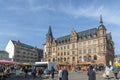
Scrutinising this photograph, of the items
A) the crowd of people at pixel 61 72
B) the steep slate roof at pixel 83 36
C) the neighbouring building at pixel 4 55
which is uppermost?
the steep slate roof at pixel 83 36

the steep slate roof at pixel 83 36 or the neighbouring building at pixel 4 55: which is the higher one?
the steep slate roof at pixel 83 36

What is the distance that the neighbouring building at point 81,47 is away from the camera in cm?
8146

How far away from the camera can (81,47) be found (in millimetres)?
91188

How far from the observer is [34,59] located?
13875 centimetres

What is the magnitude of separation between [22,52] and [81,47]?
48.6 meters

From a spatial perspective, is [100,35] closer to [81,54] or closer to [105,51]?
[105,51]

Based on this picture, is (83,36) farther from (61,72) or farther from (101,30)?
(61,72)

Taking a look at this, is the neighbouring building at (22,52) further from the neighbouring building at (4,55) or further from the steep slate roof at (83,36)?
the steep slate roof at (83,36)

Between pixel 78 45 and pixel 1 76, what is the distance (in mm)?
71575

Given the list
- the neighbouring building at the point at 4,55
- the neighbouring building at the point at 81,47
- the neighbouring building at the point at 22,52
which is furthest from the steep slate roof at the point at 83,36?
the neighbouring building at the point at 4,55

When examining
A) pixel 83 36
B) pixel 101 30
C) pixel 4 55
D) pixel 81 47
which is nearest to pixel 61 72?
pixel 101 30

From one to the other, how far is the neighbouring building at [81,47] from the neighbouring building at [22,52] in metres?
19.8

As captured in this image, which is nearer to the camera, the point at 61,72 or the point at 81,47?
the point at 61,72

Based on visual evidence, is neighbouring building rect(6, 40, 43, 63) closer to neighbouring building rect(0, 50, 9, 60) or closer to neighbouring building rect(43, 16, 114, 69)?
neighbouring building rect(0, 50, 9, 60)
